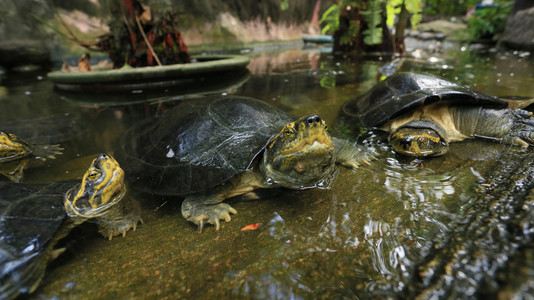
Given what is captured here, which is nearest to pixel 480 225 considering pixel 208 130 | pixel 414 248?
pixel 414 248

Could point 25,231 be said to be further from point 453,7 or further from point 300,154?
point 453,7

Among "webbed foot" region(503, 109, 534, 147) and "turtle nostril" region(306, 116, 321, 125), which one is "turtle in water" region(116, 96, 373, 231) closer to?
"turtle nostril" region(306, 116, 321, 125)

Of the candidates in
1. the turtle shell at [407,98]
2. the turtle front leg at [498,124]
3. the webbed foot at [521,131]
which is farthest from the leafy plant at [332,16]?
the webbed foot at [521,131]

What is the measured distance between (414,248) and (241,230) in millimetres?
917

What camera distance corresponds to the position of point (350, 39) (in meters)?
8.50

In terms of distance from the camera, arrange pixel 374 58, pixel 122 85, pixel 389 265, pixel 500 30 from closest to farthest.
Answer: pixel 389 265, pixel 122 85, pixel 374 58, pixel 500 30

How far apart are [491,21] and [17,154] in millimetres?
16374

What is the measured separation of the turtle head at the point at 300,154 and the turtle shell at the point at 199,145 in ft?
0.55

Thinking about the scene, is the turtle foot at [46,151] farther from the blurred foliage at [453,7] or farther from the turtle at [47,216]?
the blurred foliage at [453,7]

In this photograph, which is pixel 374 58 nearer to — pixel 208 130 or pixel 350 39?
pixel 350 39

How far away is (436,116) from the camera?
8.75ft

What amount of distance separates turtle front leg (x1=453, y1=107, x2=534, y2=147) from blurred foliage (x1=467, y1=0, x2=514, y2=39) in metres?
12.9

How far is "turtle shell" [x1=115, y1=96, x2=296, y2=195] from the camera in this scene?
181cm

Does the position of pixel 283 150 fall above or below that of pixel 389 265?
above
